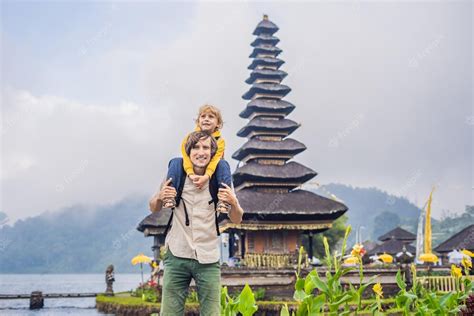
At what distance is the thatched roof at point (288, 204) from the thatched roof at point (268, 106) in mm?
4798

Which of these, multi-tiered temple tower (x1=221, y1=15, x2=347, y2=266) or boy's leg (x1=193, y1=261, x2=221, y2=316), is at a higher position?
multi-tiered temple tower (x1=221, y1=15, x2=347, y2=266)

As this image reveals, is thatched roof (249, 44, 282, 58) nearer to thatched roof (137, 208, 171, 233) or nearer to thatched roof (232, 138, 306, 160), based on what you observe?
thatched roof (232, 138, 306, 160)

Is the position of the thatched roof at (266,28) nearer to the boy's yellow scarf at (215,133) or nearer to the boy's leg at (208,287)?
the boy's yellow scarf at (215,133)

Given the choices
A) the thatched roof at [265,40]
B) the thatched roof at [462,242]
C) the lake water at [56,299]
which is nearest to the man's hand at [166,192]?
the lake water at [56,299]

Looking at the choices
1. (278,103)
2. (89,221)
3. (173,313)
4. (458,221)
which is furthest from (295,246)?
(89,221)

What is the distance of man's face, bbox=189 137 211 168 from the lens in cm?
405

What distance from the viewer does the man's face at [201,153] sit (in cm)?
405

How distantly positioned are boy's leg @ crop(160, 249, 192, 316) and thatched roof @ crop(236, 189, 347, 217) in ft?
56.8

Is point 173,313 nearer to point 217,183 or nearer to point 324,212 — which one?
point 217,183

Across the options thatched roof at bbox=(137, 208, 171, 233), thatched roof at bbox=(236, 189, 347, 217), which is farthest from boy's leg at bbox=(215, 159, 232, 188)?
thatched roof at bbox=(137, 208, 171, 233)

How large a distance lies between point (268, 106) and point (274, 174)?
4.20 meters

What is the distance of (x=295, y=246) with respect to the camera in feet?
77.2

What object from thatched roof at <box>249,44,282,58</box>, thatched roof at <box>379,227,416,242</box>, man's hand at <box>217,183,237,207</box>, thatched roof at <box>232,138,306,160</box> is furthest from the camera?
thatched roof at <box>379,227,416,242</box>

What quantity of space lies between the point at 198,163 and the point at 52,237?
189246mm
